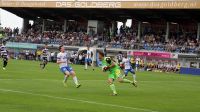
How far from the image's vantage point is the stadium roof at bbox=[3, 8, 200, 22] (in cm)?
7188

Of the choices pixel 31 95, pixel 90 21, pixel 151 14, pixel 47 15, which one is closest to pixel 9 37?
pixel 47 15

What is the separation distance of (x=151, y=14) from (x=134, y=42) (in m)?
6.71

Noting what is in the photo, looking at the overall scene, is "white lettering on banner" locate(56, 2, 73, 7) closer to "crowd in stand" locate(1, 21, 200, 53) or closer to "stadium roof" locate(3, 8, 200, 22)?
"stadium roof" locate(3, 8, 200, 22)

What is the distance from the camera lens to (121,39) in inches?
2916

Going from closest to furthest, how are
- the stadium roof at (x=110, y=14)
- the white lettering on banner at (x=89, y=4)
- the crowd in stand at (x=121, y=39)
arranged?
the crowd in stand at (x=121, y=39) → the stadium roof at (x=110, y=14) → the white lettering on banner at (x=89, y=4)

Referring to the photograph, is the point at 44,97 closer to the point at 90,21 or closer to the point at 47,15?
the point at 90,21

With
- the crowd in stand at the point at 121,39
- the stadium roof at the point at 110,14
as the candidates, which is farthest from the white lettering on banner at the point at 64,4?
the crowd in stand at the point at 121,39

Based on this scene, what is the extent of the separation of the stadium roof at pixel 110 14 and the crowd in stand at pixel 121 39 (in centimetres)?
217

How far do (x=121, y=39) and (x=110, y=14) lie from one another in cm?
696

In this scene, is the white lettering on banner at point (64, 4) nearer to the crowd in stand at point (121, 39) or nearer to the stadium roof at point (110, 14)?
the stadium roof at point (110, 14)

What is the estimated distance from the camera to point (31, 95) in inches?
792

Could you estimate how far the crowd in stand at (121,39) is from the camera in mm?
65562

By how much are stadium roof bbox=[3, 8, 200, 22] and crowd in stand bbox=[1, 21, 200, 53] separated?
2172mm

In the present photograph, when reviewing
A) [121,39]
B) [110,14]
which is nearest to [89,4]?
[110,14]
